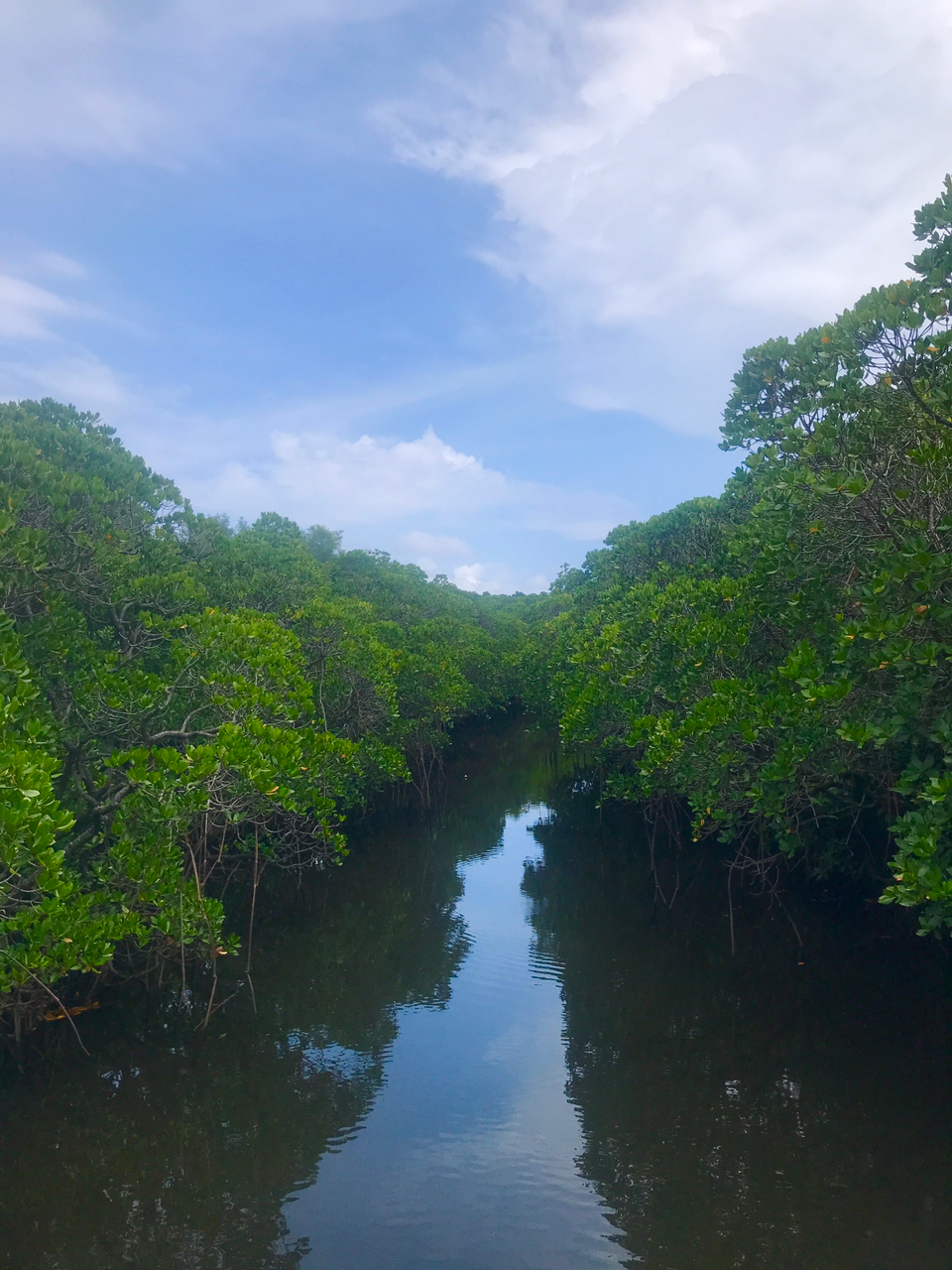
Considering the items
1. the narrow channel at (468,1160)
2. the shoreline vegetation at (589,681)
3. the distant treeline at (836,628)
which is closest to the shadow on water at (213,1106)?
the narrow channel at (468,1160)

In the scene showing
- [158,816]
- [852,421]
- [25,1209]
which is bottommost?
[25,1209]

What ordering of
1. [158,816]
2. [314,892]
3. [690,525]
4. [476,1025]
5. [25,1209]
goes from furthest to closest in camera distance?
[690,525], [314,892], [476,1025], [158,816], [25,1209]

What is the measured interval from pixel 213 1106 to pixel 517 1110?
3298 mm

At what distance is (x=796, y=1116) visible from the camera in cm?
810

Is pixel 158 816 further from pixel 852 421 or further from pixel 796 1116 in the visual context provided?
pixel 852 421

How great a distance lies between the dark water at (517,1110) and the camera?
6.58m

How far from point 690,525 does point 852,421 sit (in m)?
13.8

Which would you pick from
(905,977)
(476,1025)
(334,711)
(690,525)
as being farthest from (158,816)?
(690,525)

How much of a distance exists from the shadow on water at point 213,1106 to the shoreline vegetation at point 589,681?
2.86 feet

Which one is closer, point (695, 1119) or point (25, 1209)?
point (25, 1209)

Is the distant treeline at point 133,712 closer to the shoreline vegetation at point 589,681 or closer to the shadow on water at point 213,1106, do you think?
the shoreline vegetation at point 589,681

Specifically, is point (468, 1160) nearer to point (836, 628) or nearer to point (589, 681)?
point (836, 628)

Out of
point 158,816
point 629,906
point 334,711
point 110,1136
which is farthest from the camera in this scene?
point 334,711

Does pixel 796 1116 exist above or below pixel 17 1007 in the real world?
below
